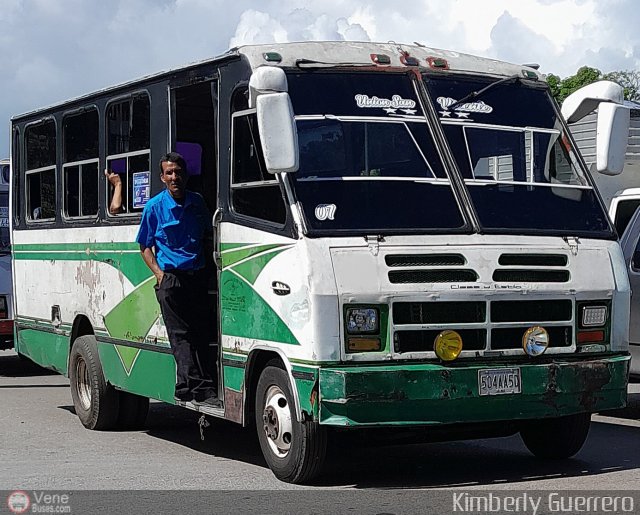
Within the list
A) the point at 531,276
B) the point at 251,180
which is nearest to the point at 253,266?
the point at 251,180

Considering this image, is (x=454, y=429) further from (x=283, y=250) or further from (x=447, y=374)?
(x=283, y=250)

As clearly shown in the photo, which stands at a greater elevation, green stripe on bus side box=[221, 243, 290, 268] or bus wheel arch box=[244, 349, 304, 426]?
green stripe on bus side box=[221, 243, 290, 268]

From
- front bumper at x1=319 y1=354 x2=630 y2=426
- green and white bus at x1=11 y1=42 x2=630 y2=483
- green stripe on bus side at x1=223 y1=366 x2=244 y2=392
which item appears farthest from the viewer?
green stripe on bus side at x1=223 y1=366 x2=244 y2=392

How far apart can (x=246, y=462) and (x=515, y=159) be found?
9.51 feet

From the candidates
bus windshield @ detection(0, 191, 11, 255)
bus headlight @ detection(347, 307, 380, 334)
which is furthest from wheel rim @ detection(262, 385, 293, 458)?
bus windshield @ detection(0, 191, 11, 255)

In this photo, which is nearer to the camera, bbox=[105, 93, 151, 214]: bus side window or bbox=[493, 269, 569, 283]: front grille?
bbox=[493, 269, 569, 283]: front grille

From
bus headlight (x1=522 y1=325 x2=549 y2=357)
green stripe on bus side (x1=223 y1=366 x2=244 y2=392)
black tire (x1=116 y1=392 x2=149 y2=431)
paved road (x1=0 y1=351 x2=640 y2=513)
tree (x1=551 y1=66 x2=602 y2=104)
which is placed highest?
tree (x1=551 y1=66 x2=602 y2=104)

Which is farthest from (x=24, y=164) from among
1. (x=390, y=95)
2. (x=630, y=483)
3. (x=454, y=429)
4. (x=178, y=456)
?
(x=630, y=483)

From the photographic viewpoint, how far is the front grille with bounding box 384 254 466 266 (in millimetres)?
8094

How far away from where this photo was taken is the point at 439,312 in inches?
320

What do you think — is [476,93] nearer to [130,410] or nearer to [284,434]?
[284,434]

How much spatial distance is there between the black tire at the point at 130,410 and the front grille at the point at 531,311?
417cm

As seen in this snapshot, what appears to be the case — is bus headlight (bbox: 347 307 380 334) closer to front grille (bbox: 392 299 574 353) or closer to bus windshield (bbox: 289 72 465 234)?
front grille (bbox: 392 299 574 353)

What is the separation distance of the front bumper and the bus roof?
7.06 feet
